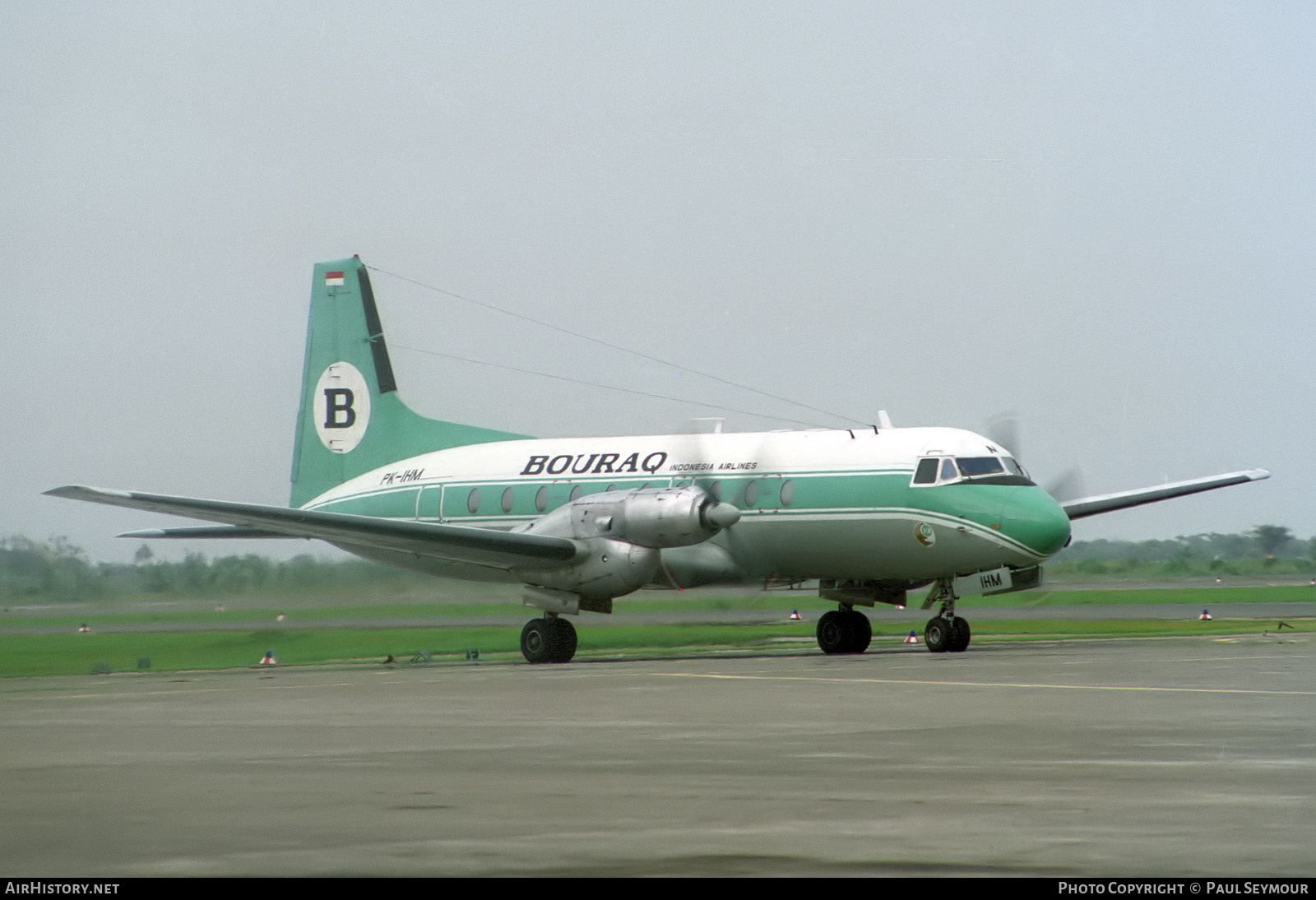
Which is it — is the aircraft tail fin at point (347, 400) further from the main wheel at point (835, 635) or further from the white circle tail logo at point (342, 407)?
the main wheel at point (835, 635)

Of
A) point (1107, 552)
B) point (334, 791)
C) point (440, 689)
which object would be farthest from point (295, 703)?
point (1107, 552)

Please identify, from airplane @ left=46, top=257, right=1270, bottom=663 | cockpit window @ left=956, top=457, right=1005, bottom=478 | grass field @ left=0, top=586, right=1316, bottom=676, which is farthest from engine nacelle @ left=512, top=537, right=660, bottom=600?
cockpit window @ left=956, top=457, right=1005, bottom=478

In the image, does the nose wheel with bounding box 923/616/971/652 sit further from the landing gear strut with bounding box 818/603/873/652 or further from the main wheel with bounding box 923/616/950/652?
the landing gear strut with bounding box 818/603/873/652

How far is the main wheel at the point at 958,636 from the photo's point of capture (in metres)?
25.1

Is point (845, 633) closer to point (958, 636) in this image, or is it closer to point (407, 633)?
point (958, 636)

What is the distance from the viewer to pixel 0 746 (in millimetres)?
12969

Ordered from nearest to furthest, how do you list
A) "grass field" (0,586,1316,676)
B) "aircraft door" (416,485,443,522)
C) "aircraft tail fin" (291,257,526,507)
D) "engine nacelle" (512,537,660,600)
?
"engine nacelle" (512,537,660,600) < "grass field" (0,586,1316,676) < "aircraft door" (416,485,443,522) < "aircraft tail fin" (291,257,526,507)

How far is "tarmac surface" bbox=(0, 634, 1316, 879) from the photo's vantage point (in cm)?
748

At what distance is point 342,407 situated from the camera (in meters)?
32.8

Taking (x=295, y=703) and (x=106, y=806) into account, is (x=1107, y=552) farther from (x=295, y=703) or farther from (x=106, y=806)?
(x=106, y=806)

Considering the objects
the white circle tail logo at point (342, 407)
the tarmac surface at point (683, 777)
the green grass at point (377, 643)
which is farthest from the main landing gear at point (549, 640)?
the white circle tail logo at point (342, 407)

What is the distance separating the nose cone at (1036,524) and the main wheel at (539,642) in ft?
23.8

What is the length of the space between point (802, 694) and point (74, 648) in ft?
59.4

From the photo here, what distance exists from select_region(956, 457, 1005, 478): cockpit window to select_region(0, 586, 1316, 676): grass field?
8.42ft
